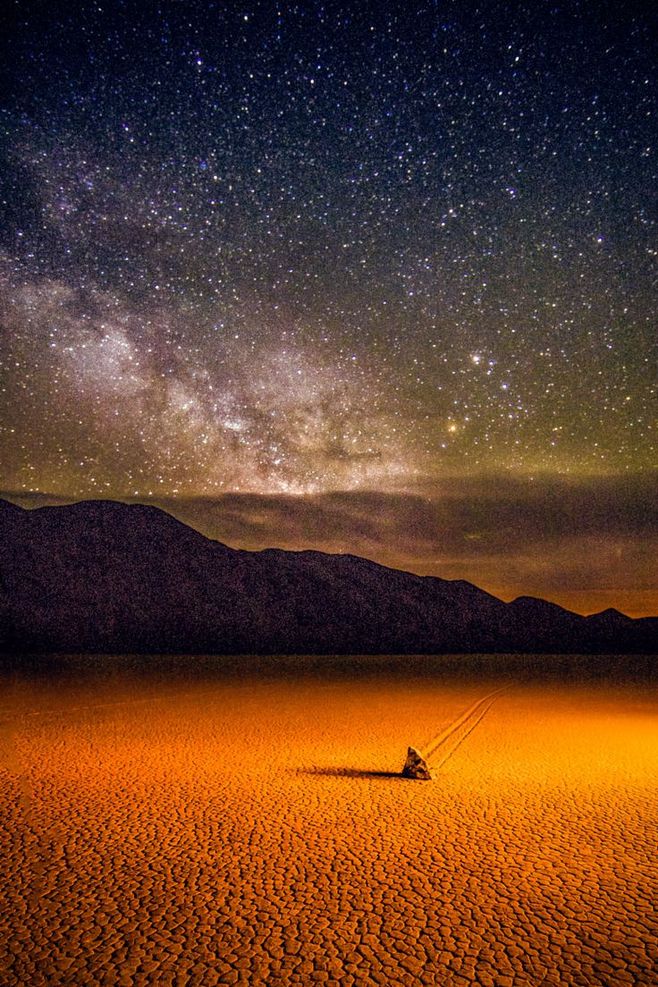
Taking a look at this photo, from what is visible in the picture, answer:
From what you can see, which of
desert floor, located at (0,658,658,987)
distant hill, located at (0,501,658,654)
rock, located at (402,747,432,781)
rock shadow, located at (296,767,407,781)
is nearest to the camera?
desert floor, located at (0,658,658,987)

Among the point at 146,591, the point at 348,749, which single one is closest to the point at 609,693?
the point at 348,749

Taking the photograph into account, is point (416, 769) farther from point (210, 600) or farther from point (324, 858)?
point (210, 600)

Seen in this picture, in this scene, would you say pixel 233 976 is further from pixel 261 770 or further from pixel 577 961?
pixel 261 770

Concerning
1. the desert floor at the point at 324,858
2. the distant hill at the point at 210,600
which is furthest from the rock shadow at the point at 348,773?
the distant hill at the point at 210,600

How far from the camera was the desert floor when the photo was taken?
16.4ft

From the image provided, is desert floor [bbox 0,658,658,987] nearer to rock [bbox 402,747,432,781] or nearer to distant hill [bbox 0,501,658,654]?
rock [bbox 402,747,432,781]

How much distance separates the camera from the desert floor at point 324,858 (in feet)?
16.4

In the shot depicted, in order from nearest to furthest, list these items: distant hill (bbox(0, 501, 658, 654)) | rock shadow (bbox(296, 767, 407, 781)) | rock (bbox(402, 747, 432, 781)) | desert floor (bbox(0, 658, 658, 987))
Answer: desert floor (bbox(0, 658, 658, 987)) < rock (bbox(402, 747, 432, 781)) < rock shadow (bbox(296, 767, 407, 781)) < distant hill (bbox(0, 501, 658, 654))

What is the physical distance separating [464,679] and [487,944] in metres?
33.4

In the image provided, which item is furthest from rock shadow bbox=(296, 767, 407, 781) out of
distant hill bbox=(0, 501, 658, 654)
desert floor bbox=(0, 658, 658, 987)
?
distant hill bbox=(0, 501, 658, 654)

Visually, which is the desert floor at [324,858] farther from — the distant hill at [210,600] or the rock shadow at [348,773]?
the distant hill at [210,600]

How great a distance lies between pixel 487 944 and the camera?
5.20 m

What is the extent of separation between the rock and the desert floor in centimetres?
38

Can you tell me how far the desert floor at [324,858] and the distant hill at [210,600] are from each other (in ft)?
270
